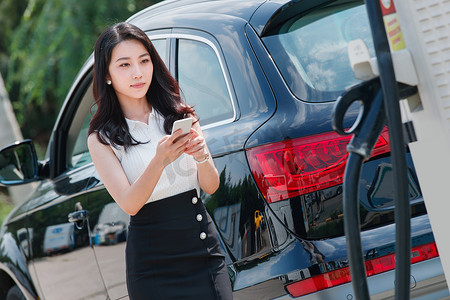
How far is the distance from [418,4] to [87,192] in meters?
2.46

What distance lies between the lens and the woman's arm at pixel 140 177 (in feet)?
7.59

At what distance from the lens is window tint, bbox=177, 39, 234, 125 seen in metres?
3.05

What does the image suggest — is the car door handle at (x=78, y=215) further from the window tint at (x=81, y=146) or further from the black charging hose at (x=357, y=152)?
the black charging hose at (x=357, y=152)

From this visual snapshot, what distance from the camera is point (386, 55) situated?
1537 mm

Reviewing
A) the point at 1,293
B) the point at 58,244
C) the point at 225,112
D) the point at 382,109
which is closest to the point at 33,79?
the point at 1,293

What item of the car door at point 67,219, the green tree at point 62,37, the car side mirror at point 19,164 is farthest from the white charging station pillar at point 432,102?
the green tree at point 62,37

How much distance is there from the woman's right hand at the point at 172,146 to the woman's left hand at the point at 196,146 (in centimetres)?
4

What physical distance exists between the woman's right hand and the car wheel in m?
2.52

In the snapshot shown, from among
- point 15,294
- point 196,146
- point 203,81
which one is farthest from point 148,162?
point 15,294

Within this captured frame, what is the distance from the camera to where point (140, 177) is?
241cm

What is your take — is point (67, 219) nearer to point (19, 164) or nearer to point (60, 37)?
point (19, 164)

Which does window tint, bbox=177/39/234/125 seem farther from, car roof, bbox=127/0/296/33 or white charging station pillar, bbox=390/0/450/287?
white charging station pillar, bbox=390/0/450/287

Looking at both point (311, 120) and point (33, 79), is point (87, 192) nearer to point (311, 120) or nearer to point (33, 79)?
point (311, 120)

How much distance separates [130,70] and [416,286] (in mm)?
1328
